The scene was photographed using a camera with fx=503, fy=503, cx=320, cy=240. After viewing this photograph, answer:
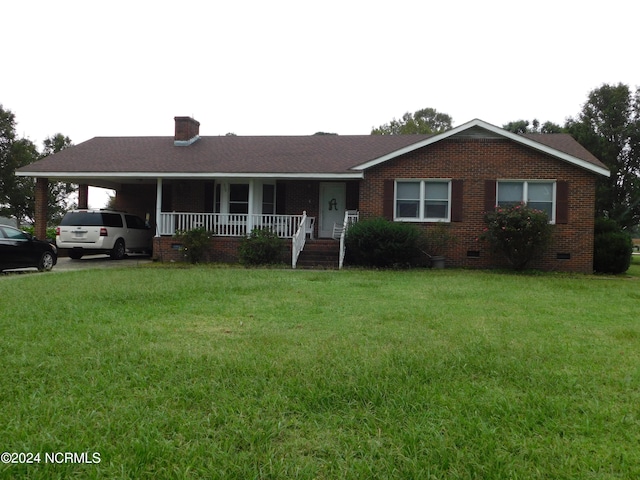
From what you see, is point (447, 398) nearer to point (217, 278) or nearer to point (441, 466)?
point (441, 466)

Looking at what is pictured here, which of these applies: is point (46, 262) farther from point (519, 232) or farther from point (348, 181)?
point (519, 232)

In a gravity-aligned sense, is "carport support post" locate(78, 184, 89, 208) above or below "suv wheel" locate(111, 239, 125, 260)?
above

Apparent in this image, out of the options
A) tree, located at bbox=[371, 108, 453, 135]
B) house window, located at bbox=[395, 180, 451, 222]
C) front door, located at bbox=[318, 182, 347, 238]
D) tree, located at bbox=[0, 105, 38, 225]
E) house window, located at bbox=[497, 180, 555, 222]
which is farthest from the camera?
tree, located at bbox=[371, 108, 453, 135]

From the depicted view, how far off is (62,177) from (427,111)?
1919 inches

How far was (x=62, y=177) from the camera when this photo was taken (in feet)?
58.5

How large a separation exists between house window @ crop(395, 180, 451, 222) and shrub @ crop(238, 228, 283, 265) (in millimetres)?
4011

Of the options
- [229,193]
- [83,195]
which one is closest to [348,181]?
[229,193]

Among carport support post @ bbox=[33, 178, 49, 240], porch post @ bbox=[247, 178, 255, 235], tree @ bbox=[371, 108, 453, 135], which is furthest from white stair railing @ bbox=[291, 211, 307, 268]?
tree @ bbox=[371, 108, 453, 135]

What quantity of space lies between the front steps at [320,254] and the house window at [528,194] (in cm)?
536

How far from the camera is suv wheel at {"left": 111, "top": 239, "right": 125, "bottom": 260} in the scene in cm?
1777

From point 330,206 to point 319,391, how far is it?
15.2 meters

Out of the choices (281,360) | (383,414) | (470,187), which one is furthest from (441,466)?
(470,187)

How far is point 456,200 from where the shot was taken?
15734 millimetres

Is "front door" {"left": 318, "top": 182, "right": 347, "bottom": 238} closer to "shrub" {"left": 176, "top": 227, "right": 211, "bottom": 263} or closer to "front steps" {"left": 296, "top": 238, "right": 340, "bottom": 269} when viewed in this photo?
"front steps" {"left": 296, "top": 238, "right": 340, "bottom": 269}
